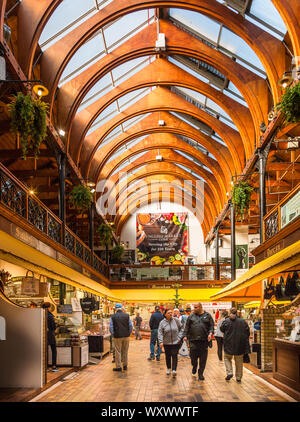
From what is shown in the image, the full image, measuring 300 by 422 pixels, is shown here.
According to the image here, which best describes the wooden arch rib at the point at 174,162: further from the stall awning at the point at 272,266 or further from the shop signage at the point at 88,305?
the shop signage at the point at 88,305

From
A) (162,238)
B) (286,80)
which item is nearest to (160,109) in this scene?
(286,80)

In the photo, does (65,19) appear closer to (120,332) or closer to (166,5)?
(166,5)

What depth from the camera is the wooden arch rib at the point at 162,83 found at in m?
17.9

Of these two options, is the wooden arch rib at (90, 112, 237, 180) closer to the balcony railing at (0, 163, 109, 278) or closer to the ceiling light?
the balcony railing at (0, 163, 109, 278)

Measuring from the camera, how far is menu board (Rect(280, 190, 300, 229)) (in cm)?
1002

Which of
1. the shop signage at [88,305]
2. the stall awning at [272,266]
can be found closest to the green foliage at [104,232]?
the shop signage at [88,305]

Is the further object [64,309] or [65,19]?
[65,19]

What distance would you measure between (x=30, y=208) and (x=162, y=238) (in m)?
23.7

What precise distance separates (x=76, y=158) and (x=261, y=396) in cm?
1238

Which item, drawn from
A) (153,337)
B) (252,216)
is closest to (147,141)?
(252,216)

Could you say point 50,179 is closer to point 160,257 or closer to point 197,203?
point 160,257

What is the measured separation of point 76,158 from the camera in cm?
1780

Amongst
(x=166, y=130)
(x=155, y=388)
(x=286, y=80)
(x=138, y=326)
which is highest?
(x=166, y=130)

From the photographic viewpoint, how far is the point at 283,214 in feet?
37.7
